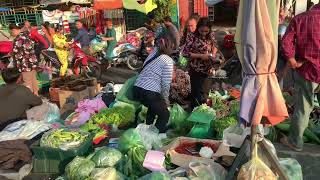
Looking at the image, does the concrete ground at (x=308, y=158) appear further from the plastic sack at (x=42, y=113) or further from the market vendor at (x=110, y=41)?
the market vendor at (x=110, y=41)

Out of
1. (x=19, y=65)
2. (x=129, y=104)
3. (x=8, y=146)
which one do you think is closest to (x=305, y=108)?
(x=129, y=104)

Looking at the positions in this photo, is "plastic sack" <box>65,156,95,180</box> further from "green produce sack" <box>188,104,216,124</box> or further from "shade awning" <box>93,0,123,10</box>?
"shade awning" <box>93,0,123,10</box>

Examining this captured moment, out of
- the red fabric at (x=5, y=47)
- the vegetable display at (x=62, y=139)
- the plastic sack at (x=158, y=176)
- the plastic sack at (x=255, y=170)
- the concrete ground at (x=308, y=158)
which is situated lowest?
the concrete ground at (x=308, y=158)

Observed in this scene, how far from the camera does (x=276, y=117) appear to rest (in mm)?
3230

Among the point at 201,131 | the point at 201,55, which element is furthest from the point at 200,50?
the point at 201,131

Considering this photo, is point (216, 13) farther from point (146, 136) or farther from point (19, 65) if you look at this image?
point (146, 136)

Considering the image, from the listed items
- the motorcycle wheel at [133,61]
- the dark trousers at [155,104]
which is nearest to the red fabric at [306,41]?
the dark trousers at [155,104]

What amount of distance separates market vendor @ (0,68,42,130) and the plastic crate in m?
1.10

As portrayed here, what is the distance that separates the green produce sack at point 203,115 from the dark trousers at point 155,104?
0.38 m

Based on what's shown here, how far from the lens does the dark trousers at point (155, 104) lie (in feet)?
16.7

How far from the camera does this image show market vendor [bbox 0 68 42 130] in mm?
5293

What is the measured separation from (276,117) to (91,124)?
10.7 ft

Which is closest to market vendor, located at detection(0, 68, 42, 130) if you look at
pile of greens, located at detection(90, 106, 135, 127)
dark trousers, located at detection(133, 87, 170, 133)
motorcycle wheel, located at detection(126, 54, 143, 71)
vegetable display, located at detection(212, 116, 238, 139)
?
pile of greens, located at detection(90, 106, 135, 127)

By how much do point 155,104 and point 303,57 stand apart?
2037mm
